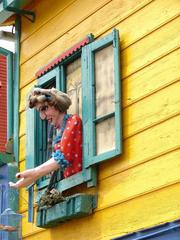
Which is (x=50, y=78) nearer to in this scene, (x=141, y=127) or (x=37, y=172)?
(x=37, y=172)

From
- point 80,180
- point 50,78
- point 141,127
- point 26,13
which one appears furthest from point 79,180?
point 26,13

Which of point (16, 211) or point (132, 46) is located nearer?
point (132, 46)

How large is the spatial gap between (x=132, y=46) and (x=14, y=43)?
229 cm

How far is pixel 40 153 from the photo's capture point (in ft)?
27.1

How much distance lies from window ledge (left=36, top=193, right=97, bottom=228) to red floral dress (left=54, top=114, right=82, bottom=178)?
0.26 meters

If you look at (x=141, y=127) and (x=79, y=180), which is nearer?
(x=141, y=127)

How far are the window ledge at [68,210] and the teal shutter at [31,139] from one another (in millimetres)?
629

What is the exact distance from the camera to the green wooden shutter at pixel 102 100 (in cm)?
712

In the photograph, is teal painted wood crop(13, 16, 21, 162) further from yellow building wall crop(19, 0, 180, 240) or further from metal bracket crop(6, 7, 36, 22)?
yellow building wall crop(19, 0, 180, 240)

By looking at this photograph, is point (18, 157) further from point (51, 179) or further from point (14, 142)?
point (51, 179)

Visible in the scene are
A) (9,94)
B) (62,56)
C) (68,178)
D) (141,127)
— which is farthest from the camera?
(9,94)

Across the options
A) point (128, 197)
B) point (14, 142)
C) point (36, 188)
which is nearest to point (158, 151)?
point (128, 197)

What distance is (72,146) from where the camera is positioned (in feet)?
24.3

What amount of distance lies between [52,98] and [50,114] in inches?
6.8
